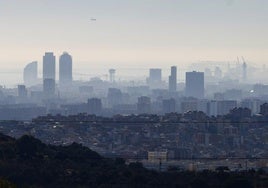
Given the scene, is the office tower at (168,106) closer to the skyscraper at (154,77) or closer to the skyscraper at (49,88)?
the skyscraper at (49,88)

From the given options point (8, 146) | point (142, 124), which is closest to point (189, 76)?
point (142, 124)

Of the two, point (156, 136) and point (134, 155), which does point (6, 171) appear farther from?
point (156, 136)

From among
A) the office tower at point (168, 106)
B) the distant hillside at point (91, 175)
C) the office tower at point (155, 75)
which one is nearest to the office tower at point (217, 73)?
the office tower at point (155, 75)

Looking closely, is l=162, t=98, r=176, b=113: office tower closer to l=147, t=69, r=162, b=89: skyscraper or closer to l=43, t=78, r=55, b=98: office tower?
l=43, t=78, r=55, b=98: office tower

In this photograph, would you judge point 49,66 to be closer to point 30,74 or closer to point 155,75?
point 30,74

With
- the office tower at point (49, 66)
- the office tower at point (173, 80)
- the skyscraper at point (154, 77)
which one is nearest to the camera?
the office tower at point (173, 80)

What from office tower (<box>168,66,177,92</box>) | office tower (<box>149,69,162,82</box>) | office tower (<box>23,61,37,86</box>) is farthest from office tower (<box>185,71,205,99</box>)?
office tower (<box>23,61,37,86</box>)
